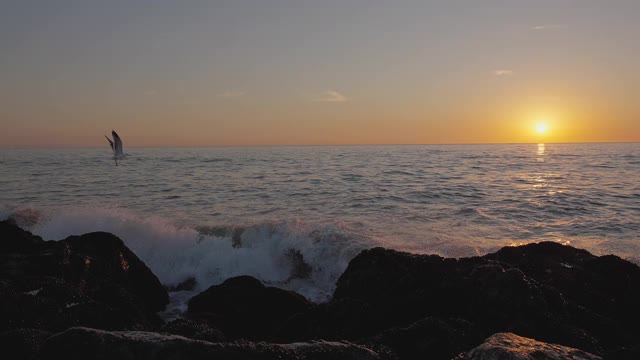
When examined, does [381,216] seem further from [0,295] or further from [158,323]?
[0,295]

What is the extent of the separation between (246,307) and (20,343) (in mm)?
3726

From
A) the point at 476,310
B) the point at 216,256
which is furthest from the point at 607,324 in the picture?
the point at 216,256

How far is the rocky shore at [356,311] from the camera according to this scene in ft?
10.3

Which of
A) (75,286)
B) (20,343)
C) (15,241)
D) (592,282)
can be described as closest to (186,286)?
(15,241)

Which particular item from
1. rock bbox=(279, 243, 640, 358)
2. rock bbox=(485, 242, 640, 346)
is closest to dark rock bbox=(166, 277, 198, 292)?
rock bbox=(279, 243, 640, 358)

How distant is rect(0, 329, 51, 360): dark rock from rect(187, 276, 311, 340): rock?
2.87 metres

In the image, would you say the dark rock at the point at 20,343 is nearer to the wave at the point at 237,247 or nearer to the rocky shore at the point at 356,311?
the rocky shore at the point at 356,311

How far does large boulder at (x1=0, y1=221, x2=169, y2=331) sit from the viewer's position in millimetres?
5383

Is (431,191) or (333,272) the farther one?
(431,191)

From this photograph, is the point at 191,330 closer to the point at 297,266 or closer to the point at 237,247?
the point at 297,266

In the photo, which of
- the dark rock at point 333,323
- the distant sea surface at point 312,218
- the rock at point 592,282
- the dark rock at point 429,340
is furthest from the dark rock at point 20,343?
the distant sea surface at point 312,218

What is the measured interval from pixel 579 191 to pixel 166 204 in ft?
66.3

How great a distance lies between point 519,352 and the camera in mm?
3164

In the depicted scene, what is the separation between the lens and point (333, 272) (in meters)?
11.7
